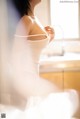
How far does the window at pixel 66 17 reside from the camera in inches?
69.9

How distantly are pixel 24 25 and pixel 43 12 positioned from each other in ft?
2.67

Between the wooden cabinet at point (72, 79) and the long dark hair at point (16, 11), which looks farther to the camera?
the wooden cabinet at point (72, 79)

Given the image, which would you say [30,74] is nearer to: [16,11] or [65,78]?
[16,11]

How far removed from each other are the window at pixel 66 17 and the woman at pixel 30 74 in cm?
75

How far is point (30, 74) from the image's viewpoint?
40.9 inches

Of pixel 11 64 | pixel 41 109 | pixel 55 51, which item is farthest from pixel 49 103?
pixel 55 51

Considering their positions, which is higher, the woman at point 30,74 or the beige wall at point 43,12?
the beige wall at point 43,12

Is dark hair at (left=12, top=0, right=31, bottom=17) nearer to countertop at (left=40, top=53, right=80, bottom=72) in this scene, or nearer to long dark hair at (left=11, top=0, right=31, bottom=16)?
long dark hair at (left=11, top=0, right=31, bottom=16)

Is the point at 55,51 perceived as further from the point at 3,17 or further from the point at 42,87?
the point at 3,17

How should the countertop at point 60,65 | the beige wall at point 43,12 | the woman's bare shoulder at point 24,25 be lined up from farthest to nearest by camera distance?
1. the beige wall at point 43,12
2. the countertop at point 60,65
3. the woman's bare shoulder at point 24,25

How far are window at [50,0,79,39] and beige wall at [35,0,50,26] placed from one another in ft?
0.16

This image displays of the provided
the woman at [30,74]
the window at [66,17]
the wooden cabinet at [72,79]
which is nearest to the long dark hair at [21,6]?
the woman at [30,74]

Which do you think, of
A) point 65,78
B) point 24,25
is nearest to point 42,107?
point 24,25

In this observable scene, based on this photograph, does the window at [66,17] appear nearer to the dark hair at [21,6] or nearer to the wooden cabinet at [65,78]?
the wooden cabinet at [65,78]
